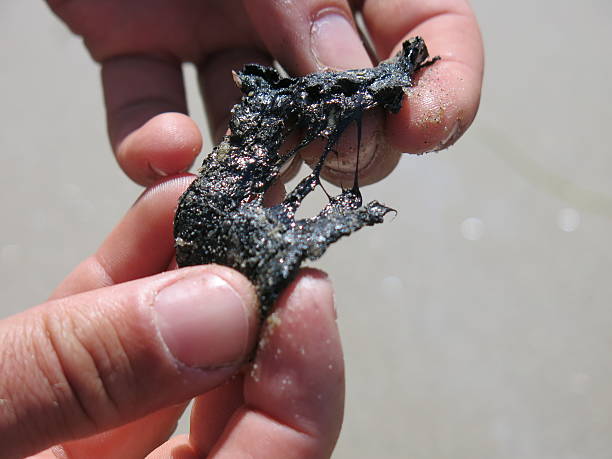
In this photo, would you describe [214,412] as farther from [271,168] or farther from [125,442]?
[271,168]

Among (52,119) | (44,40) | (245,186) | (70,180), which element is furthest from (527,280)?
(44,40)

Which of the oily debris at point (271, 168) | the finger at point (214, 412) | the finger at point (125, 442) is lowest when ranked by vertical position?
the finger at point (125, 442)

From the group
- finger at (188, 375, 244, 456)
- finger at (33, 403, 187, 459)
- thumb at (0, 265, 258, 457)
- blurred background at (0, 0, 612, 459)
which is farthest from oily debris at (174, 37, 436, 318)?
blurred background at (0, 0, 612, 459)

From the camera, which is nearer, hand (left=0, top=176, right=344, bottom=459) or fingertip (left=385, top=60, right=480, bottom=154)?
hand (left=0, top=176, right=344, bottom=459)

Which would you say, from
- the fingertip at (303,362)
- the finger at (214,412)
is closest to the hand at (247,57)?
the fingertip at (303,362)

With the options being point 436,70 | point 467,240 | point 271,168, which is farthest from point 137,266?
point 467,240

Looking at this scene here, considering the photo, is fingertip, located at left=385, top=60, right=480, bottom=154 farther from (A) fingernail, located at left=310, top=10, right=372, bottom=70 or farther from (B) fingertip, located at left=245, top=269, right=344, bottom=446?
(B) fingertip, located at left=245, top=269, right=344, bottom=446

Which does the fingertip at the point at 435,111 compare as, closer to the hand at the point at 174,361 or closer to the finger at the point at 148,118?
the hand at the point at 174,361
